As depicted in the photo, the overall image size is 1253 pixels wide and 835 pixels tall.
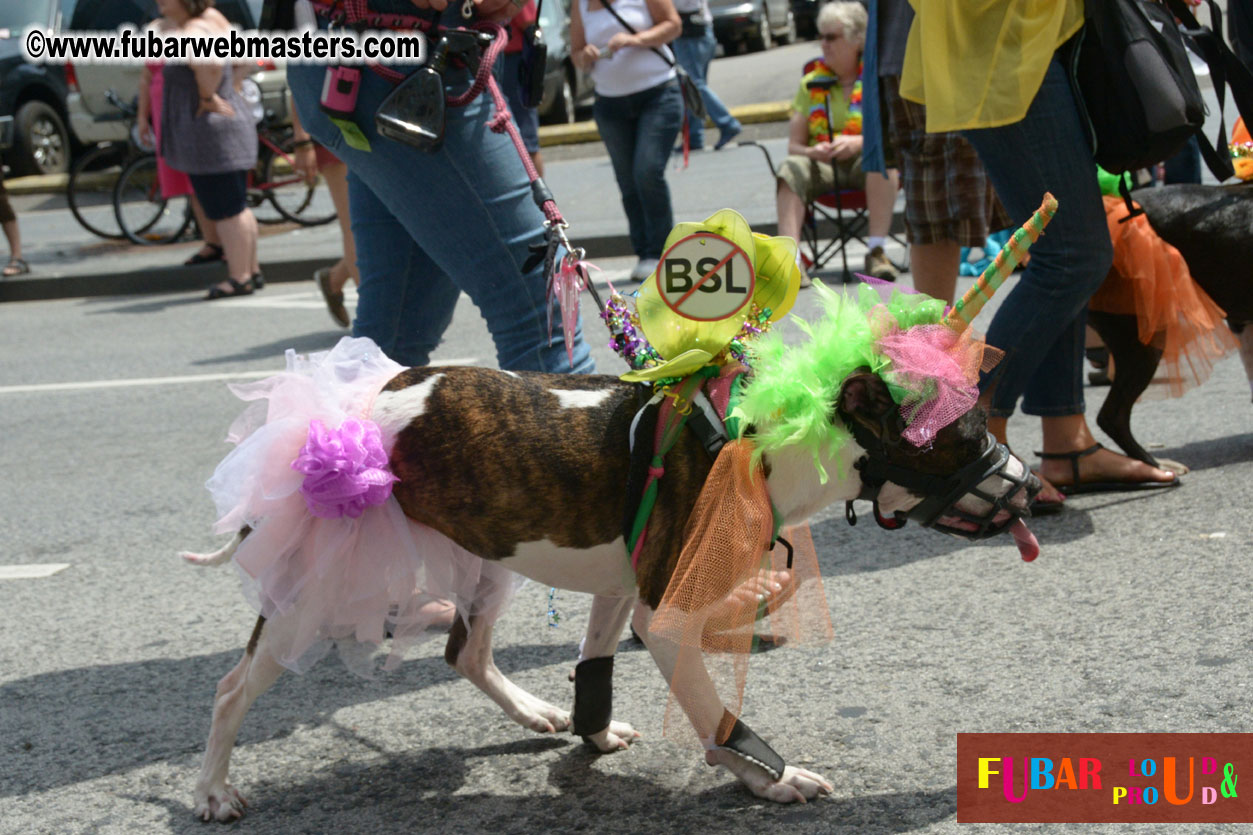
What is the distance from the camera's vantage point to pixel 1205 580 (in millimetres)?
3492

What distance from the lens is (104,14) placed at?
12.8 metres

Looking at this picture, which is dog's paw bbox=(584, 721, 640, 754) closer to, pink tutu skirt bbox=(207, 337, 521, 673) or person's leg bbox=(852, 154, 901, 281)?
pink tutu skirt bbox=(207, 337, 521, 673)

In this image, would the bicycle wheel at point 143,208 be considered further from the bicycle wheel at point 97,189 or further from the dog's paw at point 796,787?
the dog's paw at point 796,787

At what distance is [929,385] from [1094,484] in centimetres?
214

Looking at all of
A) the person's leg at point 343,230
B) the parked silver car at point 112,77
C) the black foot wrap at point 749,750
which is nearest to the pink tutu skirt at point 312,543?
the black foot wrap at point 749,750

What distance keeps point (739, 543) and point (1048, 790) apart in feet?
2.68

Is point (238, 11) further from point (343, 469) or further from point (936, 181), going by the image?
point (343, 469)

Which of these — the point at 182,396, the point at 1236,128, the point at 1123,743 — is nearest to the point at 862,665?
the point at 1123,743

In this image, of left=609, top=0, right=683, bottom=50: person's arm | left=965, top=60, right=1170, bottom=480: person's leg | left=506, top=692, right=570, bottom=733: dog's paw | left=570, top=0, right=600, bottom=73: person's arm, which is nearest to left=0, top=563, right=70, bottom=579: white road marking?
left=506, top=692, right=570, bottom=733: dog's paw

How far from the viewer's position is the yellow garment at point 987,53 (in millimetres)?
3566

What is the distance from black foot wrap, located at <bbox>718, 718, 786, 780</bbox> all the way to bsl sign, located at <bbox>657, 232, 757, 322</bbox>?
0.80 m

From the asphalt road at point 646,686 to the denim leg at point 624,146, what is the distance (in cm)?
396

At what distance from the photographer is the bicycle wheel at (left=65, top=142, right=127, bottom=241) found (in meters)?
12.2

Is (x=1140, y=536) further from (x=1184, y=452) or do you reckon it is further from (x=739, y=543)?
(x=739, y=543)
